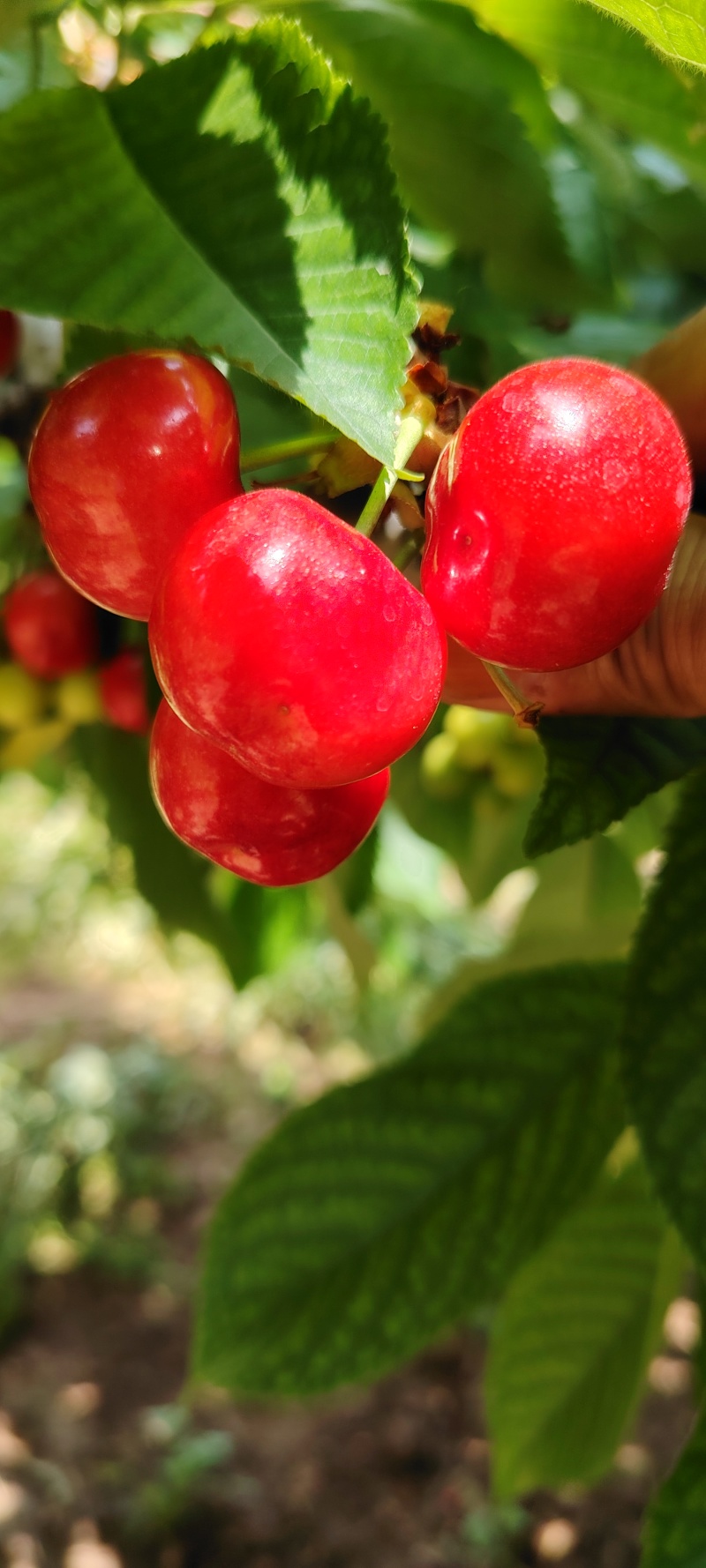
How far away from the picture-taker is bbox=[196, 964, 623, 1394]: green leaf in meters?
0.67

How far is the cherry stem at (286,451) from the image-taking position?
31cm

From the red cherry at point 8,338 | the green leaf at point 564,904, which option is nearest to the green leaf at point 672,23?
the red cherry at point 8,338

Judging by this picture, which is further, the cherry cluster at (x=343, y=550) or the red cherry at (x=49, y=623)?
the red cherry at (x=49, y=623)

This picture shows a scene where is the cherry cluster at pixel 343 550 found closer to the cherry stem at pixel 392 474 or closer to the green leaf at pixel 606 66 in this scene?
the cherry stem at pixel 392 474

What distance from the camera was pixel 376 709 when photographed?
0.87 ft

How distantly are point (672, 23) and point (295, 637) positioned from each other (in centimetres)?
19

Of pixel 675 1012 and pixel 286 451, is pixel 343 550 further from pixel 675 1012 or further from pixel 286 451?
pixel 675 1012

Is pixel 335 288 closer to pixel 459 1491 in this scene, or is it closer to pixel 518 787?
pixel 518 787

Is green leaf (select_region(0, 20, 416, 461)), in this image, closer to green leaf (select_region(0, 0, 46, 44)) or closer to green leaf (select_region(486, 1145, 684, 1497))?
green leaf (select_region(0, 0, 46, 44))

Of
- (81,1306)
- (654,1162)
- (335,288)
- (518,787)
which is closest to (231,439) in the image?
(335,288)

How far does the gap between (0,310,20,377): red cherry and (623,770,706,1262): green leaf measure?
40 centimetres

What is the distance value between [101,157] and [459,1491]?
184 centimetres

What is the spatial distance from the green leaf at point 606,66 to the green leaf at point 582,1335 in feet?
2.03

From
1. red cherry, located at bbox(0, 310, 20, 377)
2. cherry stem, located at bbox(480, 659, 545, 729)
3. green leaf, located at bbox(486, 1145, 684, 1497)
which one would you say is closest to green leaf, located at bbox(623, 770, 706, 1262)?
cherry stem, located at bbox(480, 659, 545, 729)
